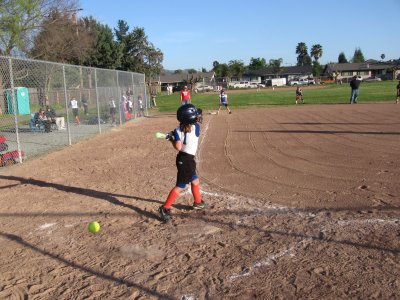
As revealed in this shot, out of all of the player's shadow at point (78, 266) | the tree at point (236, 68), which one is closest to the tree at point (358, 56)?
the tree at point (236, 68)

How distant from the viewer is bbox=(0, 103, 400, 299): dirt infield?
11.6 ft

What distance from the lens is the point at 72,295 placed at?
11.4ft

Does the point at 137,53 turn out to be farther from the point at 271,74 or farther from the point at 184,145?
the point at 271,74

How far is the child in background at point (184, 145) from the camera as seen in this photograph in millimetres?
5234

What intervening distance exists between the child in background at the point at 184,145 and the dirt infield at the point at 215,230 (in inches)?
11.3

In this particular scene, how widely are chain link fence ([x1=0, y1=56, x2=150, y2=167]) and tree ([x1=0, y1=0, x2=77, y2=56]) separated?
45.5 ft

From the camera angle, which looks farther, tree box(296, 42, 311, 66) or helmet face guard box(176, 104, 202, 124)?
tree box(296, 42, 311, 66)

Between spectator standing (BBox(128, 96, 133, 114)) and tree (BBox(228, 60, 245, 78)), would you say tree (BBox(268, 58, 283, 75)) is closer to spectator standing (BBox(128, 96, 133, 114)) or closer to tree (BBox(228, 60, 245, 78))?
tree (BBox(228, 60, 245, 78))

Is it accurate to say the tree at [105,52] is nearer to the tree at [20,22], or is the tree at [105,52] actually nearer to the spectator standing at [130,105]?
the tree at [20,22]

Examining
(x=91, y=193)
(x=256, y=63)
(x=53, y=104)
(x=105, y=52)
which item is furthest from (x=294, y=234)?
(x=256, y=63)

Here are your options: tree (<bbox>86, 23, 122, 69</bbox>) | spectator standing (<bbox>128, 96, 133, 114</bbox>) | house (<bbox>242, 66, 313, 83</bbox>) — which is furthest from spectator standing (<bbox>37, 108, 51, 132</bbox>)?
house (<bbox>242, 66, 313, 83</bbox>)

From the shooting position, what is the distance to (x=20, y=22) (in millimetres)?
31844

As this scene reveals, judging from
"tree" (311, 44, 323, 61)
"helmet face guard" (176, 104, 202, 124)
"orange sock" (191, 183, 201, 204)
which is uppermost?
"tree" (311, 44, 323, 61)

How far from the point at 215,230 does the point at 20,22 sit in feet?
107
